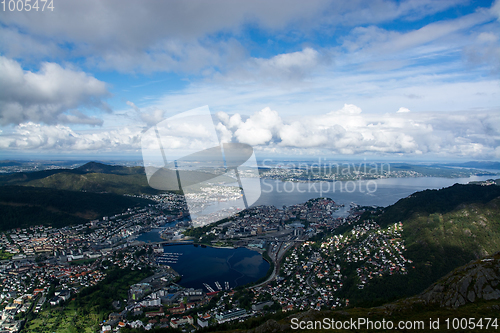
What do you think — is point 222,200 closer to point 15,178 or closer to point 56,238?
point 56,238

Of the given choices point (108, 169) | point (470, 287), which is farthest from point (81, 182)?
point (470, 287)

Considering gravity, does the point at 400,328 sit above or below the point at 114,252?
above

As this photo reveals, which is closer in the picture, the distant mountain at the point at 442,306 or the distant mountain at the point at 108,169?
the distant mountain at the point at 442,306

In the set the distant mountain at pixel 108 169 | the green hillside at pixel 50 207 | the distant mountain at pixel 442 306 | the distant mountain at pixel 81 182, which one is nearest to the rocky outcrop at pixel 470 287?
the distant mountain at pixel 442 306

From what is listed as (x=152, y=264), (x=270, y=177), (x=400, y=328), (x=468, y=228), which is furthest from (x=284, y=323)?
(x=270, y=177)

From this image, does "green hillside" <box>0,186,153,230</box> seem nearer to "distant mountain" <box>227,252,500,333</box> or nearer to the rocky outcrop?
"distant mountain" <box>227,252,500,333</box>

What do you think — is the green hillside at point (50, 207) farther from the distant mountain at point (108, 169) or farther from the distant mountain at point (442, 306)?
the distant mountain at point (442, 306)
